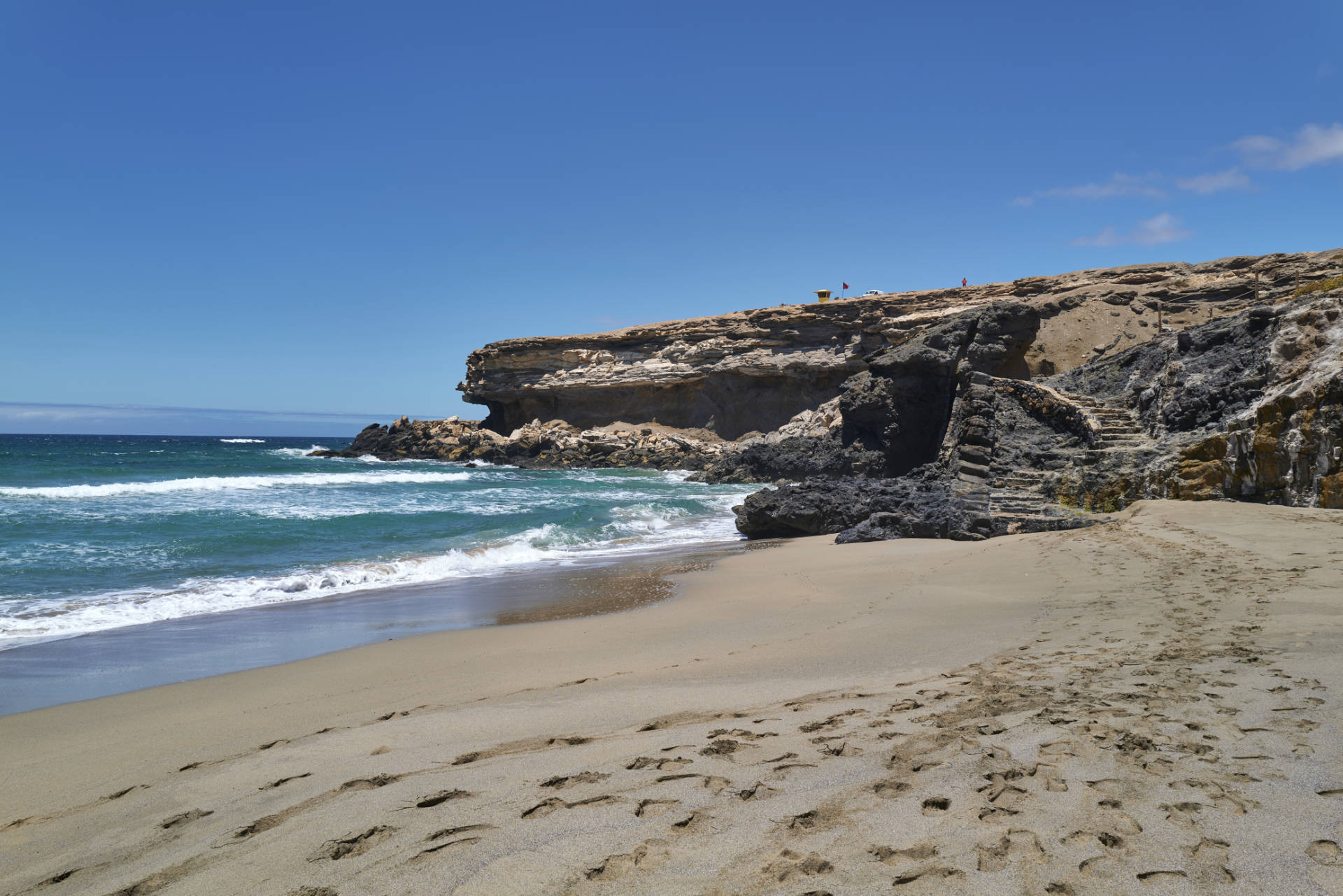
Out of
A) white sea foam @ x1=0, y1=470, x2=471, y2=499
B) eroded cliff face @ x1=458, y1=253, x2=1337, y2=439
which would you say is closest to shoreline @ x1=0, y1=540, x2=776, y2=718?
white sea foam @ x1=0, y1=470, x2=471, y2=499

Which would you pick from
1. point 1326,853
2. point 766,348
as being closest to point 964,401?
point 1326,853

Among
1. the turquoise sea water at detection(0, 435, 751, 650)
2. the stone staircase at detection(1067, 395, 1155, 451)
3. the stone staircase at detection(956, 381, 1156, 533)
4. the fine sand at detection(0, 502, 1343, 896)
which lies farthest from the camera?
the stone staircase at detection(1067, 395, 1155, 451)

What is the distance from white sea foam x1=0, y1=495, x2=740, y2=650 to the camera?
7211 mm

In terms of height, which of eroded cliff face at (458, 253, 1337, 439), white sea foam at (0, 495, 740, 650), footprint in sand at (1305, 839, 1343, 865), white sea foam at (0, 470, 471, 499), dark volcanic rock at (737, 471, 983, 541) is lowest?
white sea foam at (0, 495, 740, 650)

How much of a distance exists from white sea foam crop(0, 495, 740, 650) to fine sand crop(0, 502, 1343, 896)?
10.6 feet

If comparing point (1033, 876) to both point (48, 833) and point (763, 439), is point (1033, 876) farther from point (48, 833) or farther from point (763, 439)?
point (763, 439)

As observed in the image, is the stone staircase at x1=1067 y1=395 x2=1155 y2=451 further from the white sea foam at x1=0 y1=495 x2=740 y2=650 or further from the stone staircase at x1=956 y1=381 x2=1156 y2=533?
the white sea foam at x1=0 y1=495 x2=740 y2=650

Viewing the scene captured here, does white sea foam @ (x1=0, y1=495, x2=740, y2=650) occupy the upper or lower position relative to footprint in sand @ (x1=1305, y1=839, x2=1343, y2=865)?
lower

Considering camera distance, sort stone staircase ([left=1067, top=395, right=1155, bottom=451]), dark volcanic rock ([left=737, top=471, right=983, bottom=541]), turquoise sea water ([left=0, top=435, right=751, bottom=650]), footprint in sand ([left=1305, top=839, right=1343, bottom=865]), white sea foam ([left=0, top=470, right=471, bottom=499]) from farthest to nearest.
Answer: white sea foam ([left=0, top=470, right=471, bottom=499]), dark volcanic rock ([left=737, top=471, right=983, bottom=541]), stone staircase ([left=1067, top=395, right=1155, bottom=451]), turquoise sea water ([left=0, top=435, right=751, bottom=650]), footprint in sand ([left=1305, top=839, right=1343, bottom=865])

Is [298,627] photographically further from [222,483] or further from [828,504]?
[222,483]

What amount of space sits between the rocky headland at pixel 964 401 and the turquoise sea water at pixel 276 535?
3.88m

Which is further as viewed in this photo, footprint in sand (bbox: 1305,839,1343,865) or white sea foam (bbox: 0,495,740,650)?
white sea foam (bbox: 0,495,740,650)

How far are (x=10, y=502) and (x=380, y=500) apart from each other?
27.5 ft

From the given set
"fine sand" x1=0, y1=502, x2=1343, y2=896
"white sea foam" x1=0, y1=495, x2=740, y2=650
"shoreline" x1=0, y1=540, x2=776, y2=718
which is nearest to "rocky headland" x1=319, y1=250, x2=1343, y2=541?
"white sea foam" x1=0, y1=495, x2=740, y2=650
